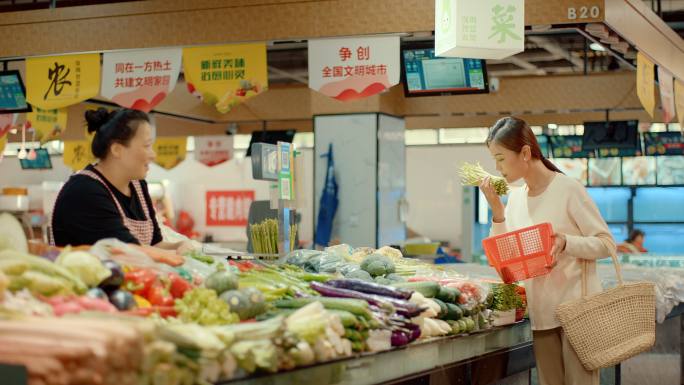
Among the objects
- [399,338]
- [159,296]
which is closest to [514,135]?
[399,338]

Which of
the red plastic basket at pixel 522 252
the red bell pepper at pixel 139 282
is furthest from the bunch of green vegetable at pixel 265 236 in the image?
the red bell pepper at pixel 139 282

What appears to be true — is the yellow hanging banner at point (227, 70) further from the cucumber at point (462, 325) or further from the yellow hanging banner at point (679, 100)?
the yellow hanging banner at point (679, 100)

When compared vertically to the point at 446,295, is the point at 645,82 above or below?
above

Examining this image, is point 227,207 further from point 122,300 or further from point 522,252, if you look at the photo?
point 122,300

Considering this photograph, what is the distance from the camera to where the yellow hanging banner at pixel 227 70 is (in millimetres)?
8242

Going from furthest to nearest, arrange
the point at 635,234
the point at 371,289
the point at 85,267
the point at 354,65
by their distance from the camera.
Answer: the point at 635,234 → the point at 354,65 → the point at 371,289 → the point at 85,267

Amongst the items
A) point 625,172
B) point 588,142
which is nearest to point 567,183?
point 588,142

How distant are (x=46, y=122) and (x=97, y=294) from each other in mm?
10101

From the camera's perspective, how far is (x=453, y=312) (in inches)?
166

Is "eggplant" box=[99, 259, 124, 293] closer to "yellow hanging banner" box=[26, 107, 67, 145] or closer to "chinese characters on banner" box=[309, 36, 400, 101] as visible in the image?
"chinese characters on banner" box=[309, 36, 400, 101]

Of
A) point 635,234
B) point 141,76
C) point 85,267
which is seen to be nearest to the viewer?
point 85,267

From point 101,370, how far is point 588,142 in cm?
1247

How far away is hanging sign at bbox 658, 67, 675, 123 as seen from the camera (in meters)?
9.46

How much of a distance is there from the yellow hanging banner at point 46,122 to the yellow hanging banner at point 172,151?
11.6ft
